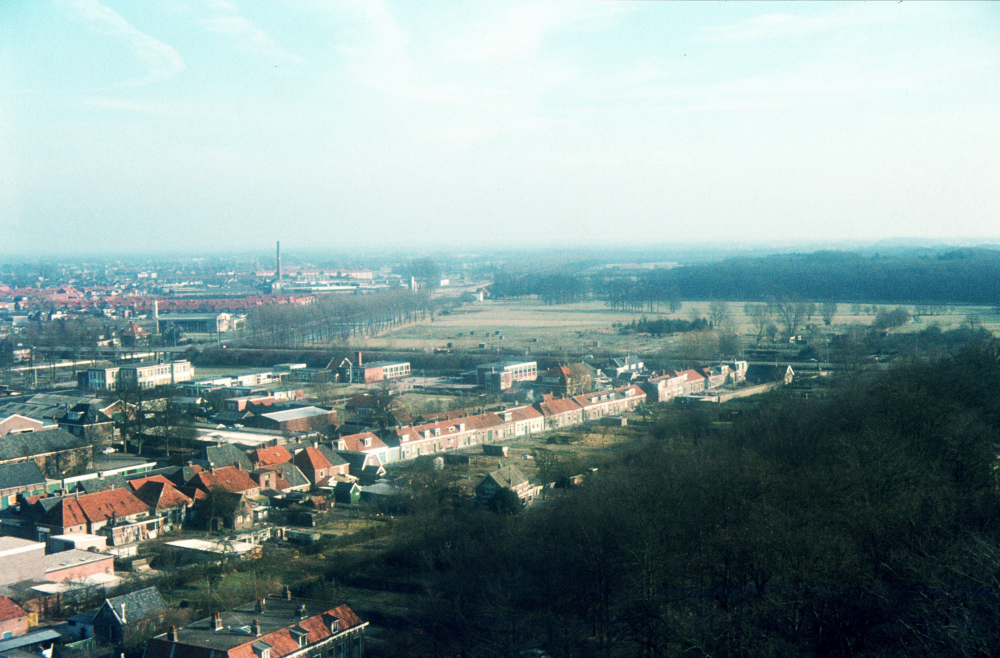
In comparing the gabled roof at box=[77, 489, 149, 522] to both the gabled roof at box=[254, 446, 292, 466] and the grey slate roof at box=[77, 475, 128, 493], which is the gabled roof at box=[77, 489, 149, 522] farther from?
the gabled roof at box=[254, 446, 292, 466]

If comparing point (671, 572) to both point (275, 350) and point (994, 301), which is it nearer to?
point (275, 350)

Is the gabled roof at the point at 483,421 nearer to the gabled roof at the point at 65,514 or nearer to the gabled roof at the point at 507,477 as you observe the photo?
the gabled roof at the point at 507,477

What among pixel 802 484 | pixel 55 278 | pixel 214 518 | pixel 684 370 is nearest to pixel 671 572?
pixel 802 484

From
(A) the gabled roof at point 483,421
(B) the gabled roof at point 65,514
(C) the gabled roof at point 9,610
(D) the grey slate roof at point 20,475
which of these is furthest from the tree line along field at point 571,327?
(C) the gabled roof at point 9,610

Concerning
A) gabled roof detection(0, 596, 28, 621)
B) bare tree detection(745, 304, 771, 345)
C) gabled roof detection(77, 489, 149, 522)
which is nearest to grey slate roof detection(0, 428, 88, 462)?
gabled roof detection(77, 489, 149, 522)

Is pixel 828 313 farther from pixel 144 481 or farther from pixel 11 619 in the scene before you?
pixel 11 619

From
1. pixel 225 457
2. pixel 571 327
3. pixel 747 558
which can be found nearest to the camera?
pixel 747 558

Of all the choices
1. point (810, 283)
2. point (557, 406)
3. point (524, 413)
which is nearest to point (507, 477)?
point (524, 413)
